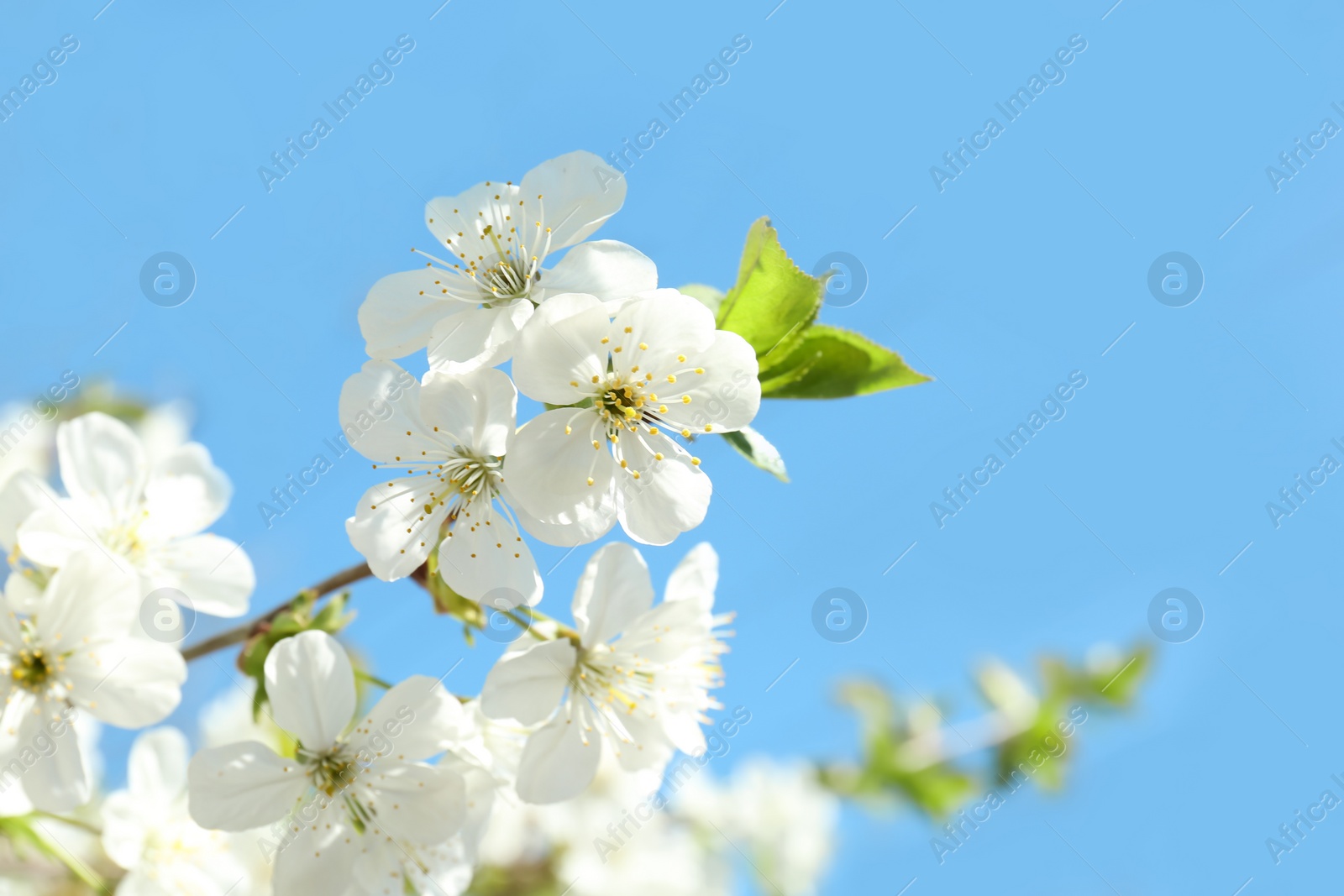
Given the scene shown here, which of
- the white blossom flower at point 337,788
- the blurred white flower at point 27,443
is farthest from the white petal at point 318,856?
the blurred white flower at point 27,443

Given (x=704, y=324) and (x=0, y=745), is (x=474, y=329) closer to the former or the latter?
(x=704, y=324)

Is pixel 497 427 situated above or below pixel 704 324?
below

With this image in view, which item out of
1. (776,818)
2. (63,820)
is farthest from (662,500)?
(776,818)

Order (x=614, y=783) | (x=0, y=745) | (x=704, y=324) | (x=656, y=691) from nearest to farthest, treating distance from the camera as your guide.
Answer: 1. (x=704, y=324)
2. (x=0, y=745)
3. (x=656, y=691)
4. (x=614, y=783)

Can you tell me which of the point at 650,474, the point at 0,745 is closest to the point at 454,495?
the point at 650,474

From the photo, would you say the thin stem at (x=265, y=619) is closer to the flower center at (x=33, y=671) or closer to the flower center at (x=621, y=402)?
the flower center at (x=33, y=671)

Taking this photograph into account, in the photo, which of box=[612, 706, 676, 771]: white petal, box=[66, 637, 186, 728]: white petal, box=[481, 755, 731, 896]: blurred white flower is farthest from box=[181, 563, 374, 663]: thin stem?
box=[481, 755, 731, 896]: blurred white flower
